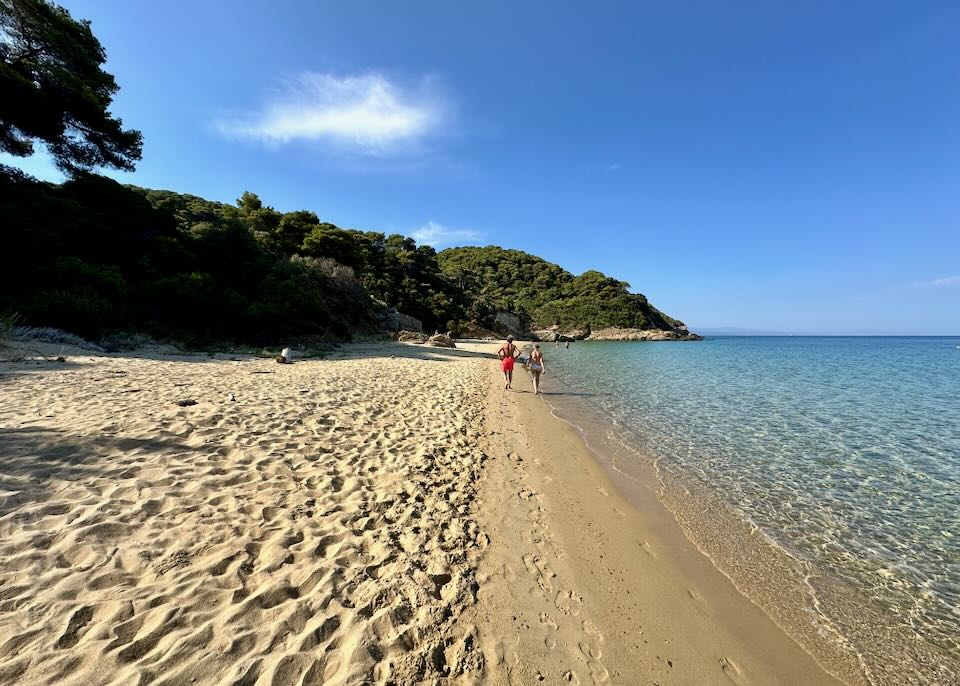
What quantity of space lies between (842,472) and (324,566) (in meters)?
9.12

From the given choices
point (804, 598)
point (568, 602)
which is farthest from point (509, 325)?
point (568, 602)

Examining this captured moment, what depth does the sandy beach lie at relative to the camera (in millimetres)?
2475

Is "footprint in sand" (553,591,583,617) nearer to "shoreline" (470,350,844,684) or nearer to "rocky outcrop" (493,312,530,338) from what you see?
"shoreline" (470,350,844,684)

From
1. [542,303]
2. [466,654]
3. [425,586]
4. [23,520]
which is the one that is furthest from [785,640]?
[542,303]

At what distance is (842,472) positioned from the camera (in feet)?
23.4

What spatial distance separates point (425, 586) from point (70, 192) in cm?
2696

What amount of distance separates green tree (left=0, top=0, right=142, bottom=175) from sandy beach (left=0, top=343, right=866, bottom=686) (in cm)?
1917

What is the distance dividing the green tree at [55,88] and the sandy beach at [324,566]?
19165 mm

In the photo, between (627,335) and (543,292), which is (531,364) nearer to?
(627,335)

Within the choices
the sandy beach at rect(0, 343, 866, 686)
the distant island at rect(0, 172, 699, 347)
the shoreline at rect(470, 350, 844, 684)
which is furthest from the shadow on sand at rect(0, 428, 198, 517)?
the distant island at rect(0, 172, 699, 347)

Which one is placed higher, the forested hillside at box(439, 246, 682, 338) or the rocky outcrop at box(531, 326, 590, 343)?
the forested hillside at box(439, 246, 682, 338)

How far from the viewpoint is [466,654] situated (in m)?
2.74

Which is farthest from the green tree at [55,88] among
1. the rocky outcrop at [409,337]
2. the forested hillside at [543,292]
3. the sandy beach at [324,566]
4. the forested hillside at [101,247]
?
the forested hillside at [543,292]

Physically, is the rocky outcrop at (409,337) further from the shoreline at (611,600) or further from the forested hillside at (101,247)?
the shoreline at (611,600)
